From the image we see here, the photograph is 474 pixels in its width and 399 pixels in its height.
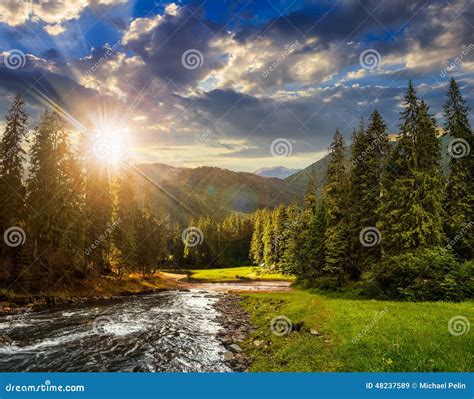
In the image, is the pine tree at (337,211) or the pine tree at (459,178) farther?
the pine tree at (337,211)

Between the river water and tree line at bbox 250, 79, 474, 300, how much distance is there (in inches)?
676

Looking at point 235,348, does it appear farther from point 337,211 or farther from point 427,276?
point 337,211

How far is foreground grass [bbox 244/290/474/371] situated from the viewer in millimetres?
11289

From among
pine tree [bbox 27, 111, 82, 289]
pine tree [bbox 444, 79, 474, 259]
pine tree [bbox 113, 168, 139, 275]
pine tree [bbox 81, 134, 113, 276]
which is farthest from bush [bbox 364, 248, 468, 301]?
pine tree [bbox 113, 168, 139, 275]

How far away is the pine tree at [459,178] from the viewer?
31.4 meters

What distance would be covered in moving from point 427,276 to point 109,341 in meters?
24.6

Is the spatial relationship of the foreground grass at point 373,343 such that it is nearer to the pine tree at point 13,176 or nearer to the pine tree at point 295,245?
the pine tree at point 13,176

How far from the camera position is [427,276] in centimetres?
2597

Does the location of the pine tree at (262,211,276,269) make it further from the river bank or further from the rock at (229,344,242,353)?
the rock at (229,344,242,353)

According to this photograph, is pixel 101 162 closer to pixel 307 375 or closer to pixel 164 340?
pixel 164 340

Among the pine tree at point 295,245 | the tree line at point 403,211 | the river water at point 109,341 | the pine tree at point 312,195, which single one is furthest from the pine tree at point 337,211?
the river water at point 109,341

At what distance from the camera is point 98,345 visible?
690 inches

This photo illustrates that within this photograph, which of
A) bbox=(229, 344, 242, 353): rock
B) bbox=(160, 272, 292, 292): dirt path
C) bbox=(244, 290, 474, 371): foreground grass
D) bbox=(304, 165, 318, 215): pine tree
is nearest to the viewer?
bbox=(244, 290, 474, 371): foreground grass

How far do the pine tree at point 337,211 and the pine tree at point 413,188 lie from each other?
6.15 metres
